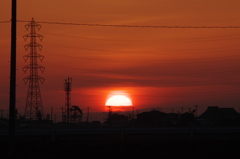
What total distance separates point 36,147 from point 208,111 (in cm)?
6731

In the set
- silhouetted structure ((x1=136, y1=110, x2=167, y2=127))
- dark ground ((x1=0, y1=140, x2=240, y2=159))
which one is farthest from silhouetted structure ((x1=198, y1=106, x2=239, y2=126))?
dark ground ((x1=0, y1=140, x2=240, y2=159))

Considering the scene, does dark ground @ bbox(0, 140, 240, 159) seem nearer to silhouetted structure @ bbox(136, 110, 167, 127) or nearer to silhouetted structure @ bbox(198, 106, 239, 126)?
silhouetted structure @ bbox(136, 110, 167, 127)

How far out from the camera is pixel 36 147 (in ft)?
88.8

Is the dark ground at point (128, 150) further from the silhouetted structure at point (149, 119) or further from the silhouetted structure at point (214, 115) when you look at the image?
the silhouetted structure at point (214, 115)

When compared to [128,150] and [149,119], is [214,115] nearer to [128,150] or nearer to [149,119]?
[149,119]

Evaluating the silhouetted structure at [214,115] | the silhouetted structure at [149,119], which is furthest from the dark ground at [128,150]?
the silhouetted structure at [214,115]

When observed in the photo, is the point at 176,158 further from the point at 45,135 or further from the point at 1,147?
the point at 45,135

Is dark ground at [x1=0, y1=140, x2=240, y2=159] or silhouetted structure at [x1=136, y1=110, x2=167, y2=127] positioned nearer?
dark ground at [x1=0, y1=140, x2=240, y2=159]

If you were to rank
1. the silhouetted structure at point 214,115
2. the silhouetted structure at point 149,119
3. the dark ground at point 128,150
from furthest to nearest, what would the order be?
the silhouetted structure at point 214,115
the silhouetted structure at point 149,119
the dark ground at point 128,150

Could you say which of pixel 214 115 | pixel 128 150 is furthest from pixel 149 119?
pixel 128 150

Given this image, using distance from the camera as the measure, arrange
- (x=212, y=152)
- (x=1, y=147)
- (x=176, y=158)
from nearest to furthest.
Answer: (x=176, y=158)
(x=212, y=152)
(x=1, y=147)

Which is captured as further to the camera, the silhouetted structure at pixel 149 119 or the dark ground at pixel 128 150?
the silhouetted structure at pixel 149 119

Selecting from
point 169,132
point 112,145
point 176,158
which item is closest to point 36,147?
point 112,145

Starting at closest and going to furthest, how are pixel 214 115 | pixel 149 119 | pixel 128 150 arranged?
pixel 128 150 → pixel 149 119 → pixel 214 115
